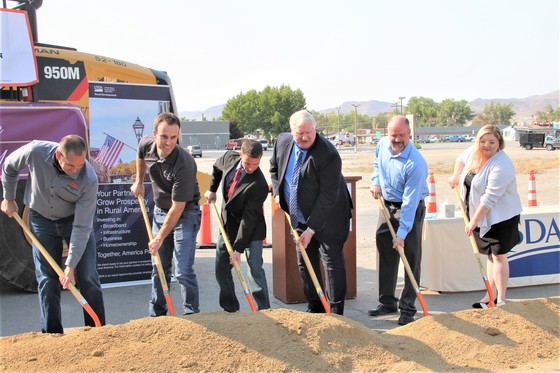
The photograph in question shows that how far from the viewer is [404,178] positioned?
5676 mm

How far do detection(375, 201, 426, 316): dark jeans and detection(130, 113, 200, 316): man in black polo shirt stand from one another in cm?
194

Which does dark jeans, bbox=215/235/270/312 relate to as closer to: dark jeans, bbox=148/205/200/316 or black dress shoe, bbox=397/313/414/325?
dark jeans, bbox=148/205/200/316

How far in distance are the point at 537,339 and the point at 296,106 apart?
98000mm

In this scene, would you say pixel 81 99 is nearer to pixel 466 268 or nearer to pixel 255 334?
pixel 255 334

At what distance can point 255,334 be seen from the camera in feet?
14.0

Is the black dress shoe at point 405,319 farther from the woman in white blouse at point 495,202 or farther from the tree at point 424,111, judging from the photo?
the tree at point 424,111

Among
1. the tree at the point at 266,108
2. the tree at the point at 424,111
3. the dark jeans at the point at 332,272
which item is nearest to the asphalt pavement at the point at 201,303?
the dark jeans at the point at 332,272

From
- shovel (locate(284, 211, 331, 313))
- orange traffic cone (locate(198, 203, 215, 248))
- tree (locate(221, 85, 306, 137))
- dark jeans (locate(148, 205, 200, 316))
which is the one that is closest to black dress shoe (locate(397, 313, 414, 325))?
shovel (locate(284, 211, 331, 313))

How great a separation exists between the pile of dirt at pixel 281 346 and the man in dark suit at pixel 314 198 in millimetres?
667

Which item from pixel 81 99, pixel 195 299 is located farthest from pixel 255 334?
pixel 81 99

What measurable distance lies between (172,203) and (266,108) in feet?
322

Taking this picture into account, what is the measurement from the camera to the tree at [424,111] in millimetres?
180125

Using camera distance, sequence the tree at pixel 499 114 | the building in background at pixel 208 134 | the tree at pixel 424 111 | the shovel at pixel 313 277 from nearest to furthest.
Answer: the shovel at pixel 313 277 < the building in background at pixel 208 134 < the tree at pixel 499 114 < the tree at pixel 424 111

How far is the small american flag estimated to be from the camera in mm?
6617
